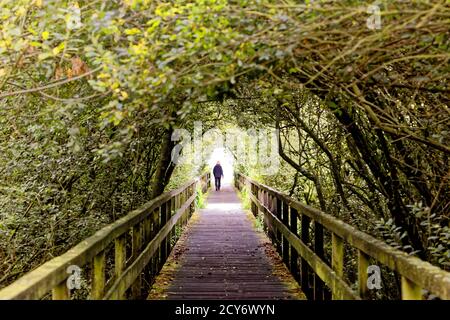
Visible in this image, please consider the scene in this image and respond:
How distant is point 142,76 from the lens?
329cm

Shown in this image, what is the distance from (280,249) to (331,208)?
1.96 m

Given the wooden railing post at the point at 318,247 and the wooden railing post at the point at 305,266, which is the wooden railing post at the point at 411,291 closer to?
the wooden railing post at the point at 318,247

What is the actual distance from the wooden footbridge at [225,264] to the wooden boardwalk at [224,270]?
0.5 inches

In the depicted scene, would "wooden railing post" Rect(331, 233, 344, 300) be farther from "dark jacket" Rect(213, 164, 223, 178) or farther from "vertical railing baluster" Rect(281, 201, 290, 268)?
"dark jacket" Rect(213, 164, 223, 178)

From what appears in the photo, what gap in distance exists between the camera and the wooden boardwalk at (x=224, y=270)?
20.8ft

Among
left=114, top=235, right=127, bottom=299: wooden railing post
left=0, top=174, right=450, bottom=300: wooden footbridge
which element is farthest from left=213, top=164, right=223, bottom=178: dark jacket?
left=114, top=235, right=127, bottom=299: wooden railing post

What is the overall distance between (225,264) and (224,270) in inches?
19.4

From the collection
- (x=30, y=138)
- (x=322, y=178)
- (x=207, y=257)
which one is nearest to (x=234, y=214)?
(x=322, y=178)

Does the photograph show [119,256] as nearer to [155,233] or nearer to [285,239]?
[155,233]

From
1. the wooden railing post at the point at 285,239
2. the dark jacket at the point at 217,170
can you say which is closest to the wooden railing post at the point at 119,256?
the wooden railing post at the point at 285,239

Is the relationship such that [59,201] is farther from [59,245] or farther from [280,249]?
[280,249]

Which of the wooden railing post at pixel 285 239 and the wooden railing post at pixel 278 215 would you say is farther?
the wooden railing post at pixel 278 215

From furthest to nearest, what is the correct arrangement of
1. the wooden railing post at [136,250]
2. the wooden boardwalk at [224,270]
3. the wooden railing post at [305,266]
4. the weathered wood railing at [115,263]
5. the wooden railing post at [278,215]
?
1. the wooden railing post at [278,215]
2. the wooden boardwalk at [224,270]
3. the wooden railing post at [305,266]
4. the wooden railing post at [136,250]
5. the weathered wood railing at [115,263]

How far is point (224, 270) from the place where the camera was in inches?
302
